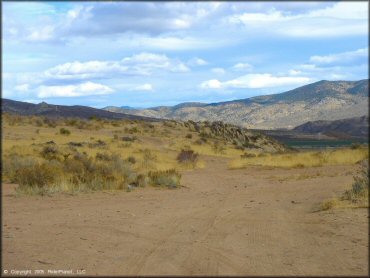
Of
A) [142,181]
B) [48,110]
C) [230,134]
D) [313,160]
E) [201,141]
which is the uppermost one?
[48,110]

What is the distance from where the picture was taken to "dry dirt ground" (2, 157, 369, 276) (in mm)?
8984

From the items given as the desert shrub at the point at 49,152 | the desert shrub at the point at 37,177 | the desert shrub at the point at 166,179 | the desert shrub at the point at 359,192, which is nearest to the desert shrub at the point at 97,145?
the desert shrub at the point at 49,152

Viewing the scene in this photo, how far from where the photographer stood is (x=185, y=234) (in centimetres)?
1182

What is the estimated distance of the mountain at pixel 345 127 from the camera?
3366 centimetres

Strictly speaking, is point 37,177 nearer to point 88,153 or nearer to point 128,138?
point 88,153

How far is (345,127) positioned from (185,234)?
44640mm

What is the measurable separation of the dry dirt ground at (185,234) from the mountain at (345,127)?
8985 mm

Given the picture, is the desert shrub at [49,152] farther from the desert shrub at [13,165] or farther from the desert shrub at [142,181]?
the desert shrub at [142,181]

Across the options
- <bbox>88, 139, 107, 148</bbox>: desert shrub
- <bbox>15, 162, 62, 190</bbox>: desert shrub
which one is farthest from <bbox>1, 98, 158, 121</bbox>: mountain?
<bbox>15, 162, 62, 190</bbox>: desert shrub

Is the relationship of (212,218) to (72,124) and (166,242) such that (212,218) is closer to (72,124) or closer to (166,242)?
(166,242)

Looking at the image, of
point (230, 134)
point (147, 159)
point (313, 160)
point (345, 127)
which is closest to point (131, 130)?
point (230, 134)

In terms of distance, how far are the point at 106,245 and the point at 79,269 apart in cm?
193

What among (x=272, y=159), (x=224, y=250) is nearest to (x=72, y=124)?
(x=272, y=159)

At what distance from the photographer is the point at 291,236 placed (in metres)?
11.3
